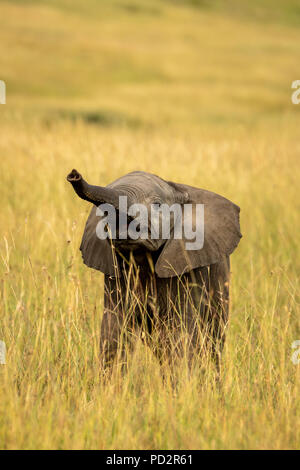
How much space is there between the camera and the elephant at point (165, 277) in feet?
10.4

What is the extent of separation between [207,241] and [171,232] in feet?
0.65

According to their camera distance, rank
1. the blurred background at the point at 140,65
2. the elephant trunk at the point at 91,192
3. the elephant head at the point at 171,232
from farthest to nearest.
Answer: the blurred background at the point at 140,65, the elephant head at the point at 171,232, the elephant trunk at the point at 91,192

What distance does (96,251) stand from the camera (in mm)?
3326

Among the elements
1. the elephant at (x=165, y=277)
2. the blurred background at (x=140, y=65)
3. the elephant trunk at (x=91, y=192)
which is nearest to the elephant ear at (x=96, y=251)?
the elephant at (x=165, y=277)

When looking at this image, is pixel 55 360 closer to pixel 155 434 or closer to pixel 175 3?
pixel 155 434

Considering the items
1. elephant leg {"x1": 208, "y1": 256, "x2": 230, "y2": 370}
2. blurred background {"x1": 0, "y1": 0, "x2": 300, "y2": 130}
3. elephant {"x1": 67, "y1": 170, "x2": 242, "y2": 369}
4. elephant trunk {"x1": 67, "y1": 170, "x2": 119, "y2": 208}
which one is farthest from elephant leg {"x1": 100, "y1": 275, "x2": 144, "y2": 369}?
blurred background {"x1": 0, "y1": 0, "x2": 300, "y2": 130}

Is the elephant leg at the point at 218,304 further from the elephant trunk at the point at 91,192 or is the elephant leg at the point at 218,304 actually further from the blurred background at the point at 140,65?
the blurred background at the point at 140,65

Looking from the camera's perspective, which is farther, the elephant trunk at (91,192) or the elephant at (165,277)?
the elephant at (165,277)

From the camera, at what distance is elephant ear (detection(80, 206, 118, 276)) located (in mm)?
3279

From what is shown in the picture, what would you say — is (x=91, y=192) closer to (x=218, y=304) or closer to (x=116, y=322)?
(x=116, y=322)

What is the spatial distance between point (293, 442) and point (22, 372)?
1.39 m

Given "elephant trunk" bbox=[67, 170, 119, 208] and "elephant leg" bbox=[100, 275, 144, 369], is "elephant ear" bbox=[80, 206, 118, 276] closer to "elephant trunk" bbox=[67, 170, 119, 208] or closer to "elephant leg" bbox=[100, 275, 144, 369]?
"elephant leg" bbox=[100, 275, 144, 369]

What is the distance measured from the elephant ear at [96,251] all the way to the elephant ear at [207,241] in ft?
0.85

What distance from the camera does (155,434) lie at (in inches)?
110
